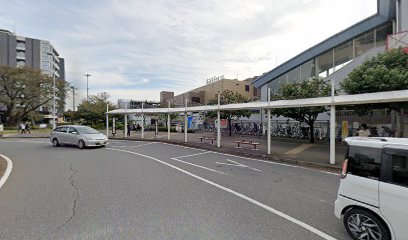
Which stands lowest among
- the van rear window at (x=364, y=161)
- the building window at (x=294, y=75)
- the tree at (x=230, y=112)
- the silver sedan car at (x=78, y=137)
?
the silver sedan car at (x=78, y=137)

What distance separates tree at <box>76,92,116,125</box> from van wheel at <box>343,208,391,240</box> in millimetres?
39219

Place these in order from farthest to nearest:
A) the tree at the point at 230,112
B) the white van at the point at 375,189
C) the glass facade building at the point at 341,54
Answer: the tree at the point at 230,112 → the glass facade building at the point at 341,54 → the white van at the point at 375,189

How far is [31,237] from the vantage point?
3580mm

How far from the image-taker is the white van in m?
3.14

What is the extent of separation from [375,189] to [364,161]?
0.44 m

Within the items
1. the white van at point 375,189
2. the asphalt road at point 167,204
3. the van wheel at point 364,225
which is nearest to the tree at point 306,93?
the asphalt road at point 167,204

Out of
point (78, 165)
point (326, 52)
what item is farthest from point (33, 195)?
point (326, 52)

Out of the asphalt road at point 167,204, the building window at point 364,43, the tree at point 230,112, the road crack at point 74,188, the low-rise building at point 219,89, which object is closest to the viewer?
the asphalt road at point 167,204

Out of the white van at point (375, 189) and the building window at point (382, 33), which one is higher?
the building window at point (382, 33)

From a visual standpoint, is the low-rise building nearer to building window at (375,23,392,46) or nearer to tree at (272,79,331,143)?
building window at (375,23,392,46)

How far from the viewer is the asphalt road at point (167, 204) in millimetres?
3807

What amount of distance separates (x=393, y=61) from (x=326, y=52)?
11210mm

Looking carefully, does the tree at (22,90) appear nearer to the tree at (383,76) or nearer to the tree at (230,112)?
the tree at (230,112)

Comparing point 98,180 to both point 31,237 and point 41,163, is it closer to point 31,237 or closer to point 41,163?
point 31,237
